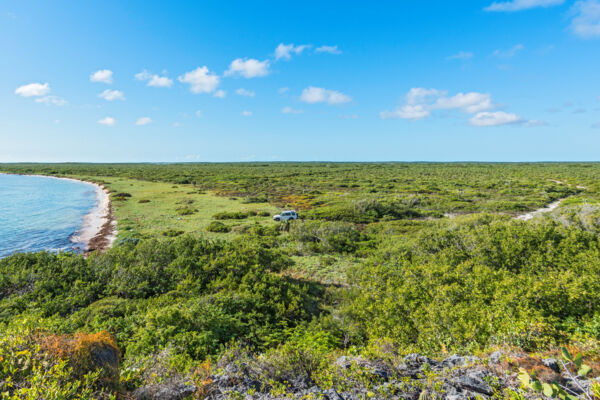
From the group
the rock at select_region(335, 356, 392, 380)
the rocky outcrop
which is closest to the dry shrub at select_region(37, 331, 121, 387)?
the rocky outcrop

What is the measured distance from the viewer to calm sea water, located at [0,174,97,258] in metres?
28.0

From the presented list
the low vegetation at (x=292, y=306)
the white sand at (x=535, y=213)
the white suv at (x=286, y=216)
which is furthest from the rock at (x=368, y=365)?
the white sand at (x=535, y=213)

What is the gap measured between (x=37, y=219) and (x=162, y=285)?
41112mm

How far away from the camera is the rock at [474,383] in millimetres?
4605

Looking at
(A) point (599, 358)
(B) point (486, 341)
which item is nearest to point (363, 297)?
(B) point (486, 341)

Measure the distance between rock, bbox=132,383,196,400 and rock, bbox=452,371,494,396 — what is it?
4.86 m

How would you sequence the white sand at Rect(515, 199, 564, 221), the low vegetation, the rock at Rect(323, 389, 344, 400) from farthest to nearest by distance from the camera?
the white sand at Rect(515, 199, 564, 221) < the low vegetation < the rock at Rect(323, 389, 344, 400)

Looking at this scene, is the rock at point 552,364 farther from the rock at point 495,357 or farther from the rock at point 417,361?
the rock at point 417,361

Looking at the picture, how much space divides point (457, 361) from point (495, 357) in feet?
2.31

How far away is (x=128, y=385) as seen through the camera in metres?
5.31

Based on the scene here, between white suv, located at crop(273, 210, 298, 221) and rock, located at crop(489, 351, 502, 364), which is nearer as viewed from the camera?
rock, located at crop(489, 351, 502, 364)

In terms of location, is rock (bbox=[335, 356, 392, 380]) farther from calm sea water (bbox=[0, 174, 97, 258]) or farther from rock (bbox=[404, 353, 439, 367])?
calm sea water (bbox=[0, 174, 97, 258])

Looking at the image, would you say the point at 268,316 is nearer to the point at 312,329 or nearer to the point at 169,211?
the point at 312,329

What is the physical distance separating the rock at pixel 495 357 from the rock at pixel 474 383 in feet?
1.85
